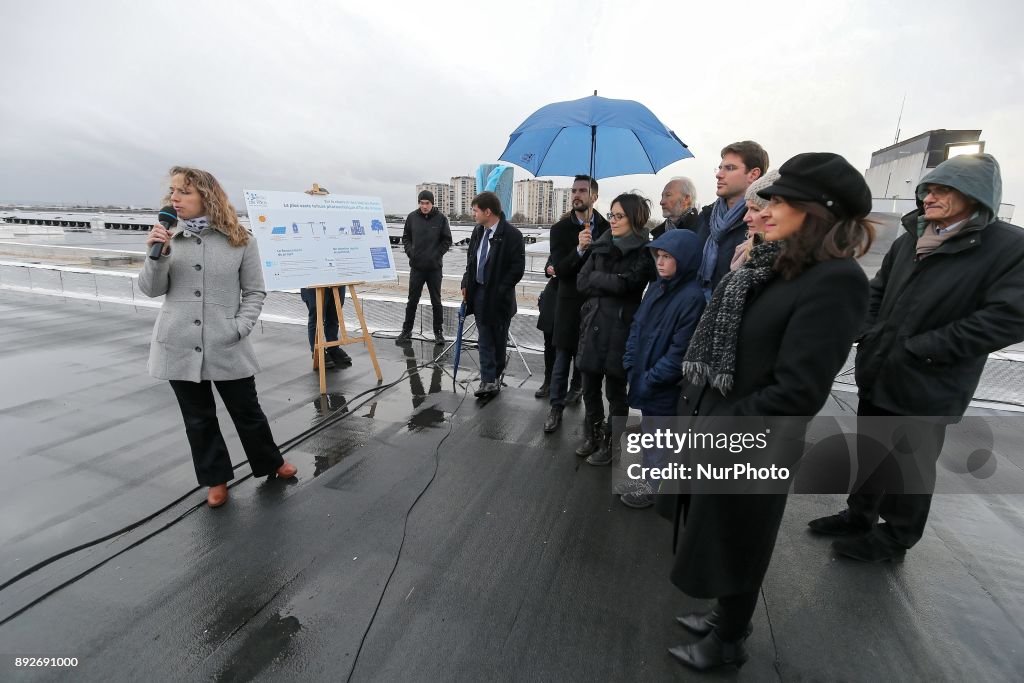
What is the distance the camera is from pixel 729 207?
8.20 ft

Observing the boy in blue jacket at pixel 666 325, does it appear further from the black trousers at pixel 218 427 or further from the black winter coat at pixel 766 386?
the black trousers at pixel 218 427

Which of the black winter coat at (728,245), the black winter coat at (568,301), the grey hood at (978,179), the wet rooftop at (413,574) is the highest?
the grey hood at (978,179)

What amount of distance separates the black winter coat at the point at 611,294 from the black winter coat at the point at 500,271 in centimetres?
124

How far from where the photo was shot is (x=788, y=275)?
1.34 metres

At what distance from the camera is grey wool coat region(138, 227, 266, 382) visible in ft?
7.91

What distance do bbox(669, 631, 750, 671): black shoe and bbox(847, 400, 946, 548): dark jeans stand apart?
3.94ft

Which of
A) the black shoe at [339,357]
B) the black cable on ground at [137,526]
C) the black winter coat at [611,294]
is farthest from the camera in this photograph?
the black shoe at [339,357]

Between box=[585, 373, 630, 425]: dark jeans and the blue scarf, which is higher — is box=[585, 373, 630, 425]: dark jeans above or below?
below

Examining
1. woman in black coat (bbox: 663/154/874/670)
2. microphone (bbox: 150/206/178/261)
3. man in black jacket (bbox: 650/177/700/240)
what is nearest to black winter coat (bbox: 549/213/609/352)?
man in black jacket (bbox: 650/177/700/240)

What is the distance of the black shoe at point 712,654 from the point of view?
1.67 meters

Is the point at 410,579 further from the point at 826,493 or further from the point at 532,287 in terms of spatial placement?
the point at 532,287

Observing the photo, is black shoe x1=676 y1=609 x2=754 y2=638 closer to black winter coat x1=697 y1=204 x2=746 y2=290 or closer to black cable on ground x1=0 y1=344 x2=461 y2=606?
black winter coat x1=697 y1=204 x2=746 y2=290

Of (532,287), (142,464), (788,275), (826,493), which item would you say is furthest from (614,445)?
(532,287)

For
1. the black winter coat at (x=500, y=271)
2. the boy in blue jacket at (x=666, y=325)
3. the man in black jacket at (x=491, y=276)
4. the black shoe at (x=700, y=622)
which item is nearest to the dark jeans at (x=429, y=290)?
the man in black jacket at (x=491, y=276)
